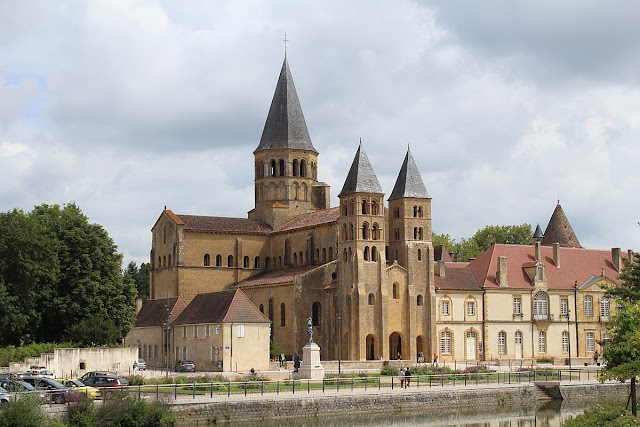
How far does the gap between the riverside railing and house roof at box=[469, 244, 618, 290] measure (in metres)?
22.1

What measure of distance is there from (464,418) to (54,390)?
21.3m

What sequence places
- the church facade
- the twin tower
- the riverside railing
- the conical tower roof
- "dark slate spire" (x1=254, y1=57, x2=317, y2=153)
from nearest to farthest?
the riverside railing < the twin tower < the church facade < "dark slate spire" (x1=254, y1=57, x2=317, y2=153) < the conical tower roof

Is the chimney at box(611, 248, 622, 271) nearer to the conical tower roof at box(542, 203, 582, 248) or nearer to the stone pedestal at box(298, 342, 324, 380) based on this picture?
the conical tower roof at box(542, 203, 582, 248)

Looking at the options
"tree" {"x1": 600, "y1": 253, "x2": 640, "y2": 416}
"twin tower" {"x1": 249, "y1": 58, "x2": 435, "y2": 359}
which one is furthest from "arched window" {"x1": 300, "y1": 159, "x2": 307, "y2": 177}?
"tree" {"x1": 600, "y1": 253, "x2": 640, "y2": 416}

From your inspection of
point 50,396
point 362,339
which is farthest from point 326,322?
point 50,396

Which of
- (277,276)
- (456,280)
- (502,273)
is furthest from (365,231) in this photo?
(502,273)

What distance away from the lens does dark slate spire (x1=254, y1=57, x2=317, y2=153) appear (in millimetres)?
100188

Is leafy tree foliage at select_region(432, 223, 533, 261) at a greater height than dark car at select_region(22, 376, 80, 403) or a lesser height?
greater

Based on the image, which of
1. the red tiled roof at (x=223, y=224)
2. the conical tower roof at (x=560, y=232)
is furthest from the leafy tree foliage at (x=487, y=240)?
the red tiled roof at (x=223, y=224)

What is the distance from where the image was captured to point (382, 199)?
85250mm

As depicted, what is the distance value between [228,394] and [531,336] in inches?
1835

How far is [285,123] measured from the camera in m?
101

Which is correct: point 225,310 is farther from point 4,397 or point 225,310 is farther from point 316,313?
point 4,397

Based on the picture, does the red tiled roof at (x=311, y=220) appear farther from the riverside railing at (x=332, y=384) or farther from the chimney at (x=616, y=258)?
the riverside railing at (x=332, y=384)
